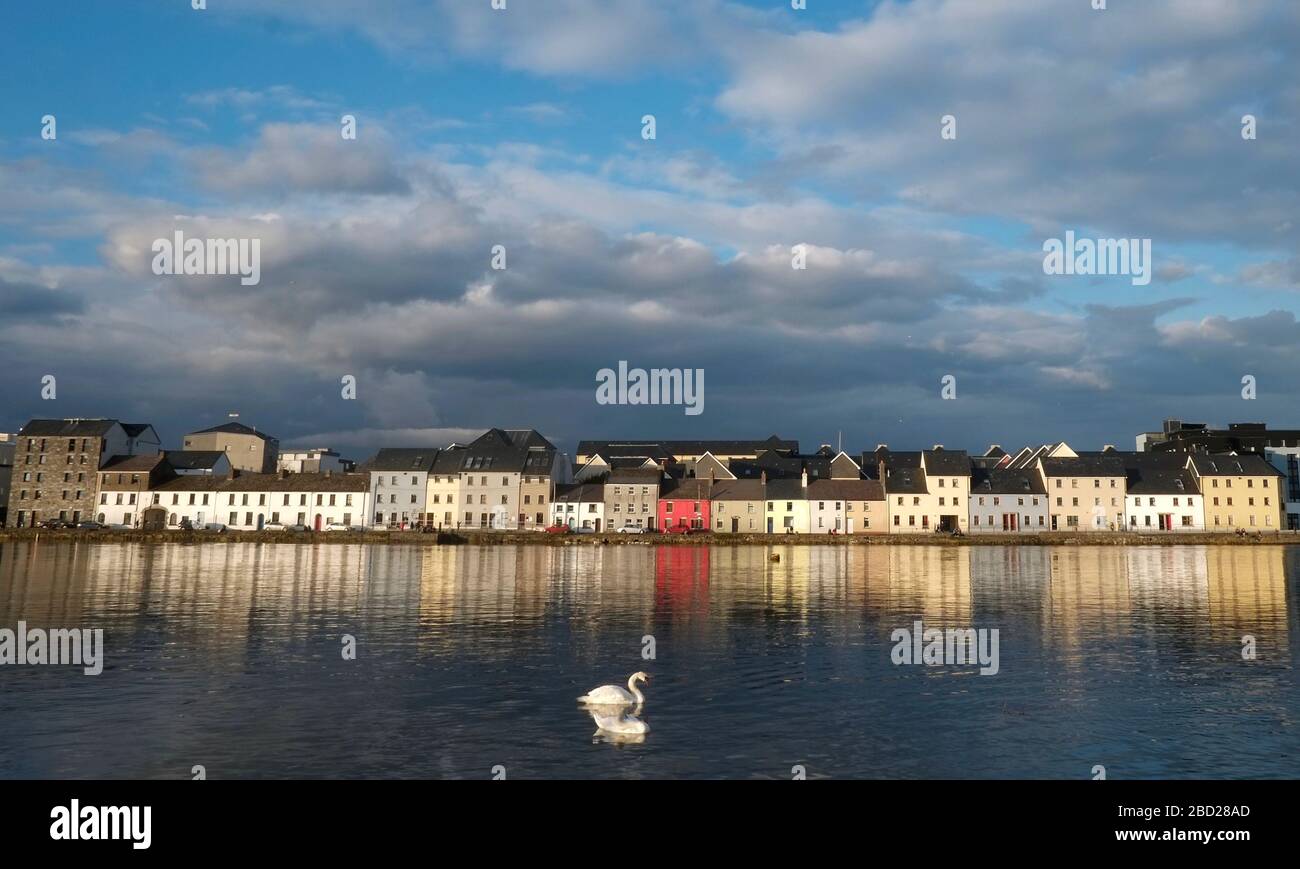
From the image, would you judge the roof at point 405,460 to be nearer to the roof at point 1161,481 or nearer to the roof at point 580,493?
the roof at point 580,493

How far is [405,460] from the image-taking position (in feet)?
350

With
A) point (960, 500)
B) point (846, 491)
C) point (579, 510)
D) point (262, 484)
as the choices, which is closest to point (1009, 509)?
point (960, 500)

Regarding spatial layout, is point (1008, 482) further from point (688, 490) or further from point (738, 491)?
point (688, 490)

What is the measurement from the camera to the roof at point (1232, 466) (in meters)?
104

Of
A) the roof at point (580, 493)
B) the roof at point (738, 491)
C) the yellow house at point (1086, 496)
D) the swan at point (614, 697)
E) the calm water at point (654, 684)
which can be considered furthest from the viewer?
the roof at point (580, 493)

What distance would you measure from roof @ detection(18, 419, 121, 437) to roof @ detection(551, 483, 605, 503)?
49853mm

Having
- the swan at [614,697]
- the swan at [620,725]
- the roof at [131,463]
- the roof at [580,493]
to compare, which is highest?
the roof at [131,463]

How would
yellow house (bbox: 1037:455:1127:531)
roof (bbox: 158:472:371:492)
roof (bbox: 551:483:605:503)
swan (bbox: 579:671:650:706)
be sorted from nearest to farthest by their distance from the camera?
1. swan (bbox: 579:671:650:706)
2. roof (bbox: 158:472:371:492)
3. yellow house (bbox: 1037:455:1127:531)
4. roof (bbox: 551:483:605:503)

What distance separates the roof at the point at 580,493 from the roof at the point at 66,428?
49853 mm

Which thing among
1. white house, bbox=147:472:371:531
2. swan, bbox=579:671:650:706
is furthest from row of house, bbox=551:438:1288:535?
swan, bbox=579:671:650:706

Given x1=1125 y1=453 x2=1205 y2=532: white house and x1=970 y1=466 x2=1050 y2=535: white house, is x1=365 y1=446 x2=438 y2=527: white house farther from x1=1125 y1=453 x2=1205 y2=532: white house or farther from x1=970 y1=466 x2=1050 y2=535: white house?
x1=1125 y1=453 x2=1205 y2=532: white house

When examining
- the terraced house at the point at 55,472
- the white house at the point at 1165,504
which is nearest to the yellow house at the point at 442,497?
the terraced house at the point at 55,472

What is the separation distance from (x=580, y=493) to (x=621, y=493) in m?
4.90

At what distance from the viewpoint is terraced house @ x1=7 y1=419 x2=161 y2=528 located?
10031 cm
